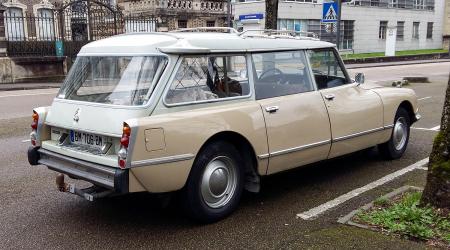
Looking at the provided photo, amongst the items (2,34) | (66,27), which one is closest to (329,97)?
(2,34)

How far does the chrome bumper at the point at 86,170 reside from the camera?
416cm

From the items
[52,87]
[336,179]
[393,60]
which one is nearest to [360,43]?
[393,60]

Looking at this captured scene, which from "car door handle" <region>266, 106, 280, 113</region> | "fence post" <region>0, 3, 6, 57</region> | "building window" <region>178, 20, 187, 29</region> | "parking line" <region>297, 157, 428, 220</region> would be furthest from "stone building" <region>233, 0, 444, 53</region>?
"car door handle" <region>266, 106, 280, 113</region>

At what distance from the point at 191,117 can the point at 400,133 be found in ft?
12.3

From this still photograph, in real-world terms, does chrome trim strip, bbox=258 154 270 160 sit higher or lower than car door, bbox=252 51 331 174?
lower

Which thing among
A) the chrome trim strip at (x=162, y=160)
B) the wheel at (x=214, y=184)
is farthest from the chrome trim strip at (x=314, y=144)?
the chrome trim strip at (x=162, y=160)

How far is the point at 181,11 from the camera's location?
3484cm

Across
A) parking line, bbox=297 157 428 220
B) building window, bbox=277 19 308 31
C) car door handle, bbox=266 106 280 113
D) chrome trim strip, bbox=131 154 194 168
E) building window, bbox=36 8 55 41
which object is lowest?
parking line, bbox=297 157 428 220

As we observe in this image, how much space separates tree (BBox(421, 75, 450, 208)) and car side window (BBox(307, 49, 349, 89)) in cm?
162

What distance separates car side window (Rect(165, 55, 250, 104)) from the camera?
4676 mm

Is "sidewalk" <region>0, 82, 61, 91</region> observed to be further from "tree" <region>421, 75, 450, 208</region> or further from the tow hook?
"tree" <region>421, 75, 450, 208</region>

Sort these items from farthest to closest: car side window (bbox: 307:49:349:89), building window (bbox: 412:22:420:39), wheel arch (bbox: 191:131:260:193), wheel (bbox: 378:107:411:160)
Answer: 1. building window (bbox: 412:22:420:39)
2. wheel (bbox: 378:107:411:160)
3. car side window (bbox: 307:49:349:89)
4. wheel arch (bbox: 191:131:260:193)

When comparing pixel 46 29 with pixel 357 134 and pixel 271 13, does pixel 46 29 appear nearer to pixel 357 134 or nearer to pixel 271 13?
pixel 271 13

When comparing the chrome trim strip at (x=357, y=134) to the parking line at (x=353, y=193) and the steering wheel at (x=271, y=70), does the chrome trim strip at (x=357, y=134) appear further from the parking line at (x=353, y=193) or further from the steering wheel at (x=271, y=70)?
the steering wheel at (x=271, y=70)
